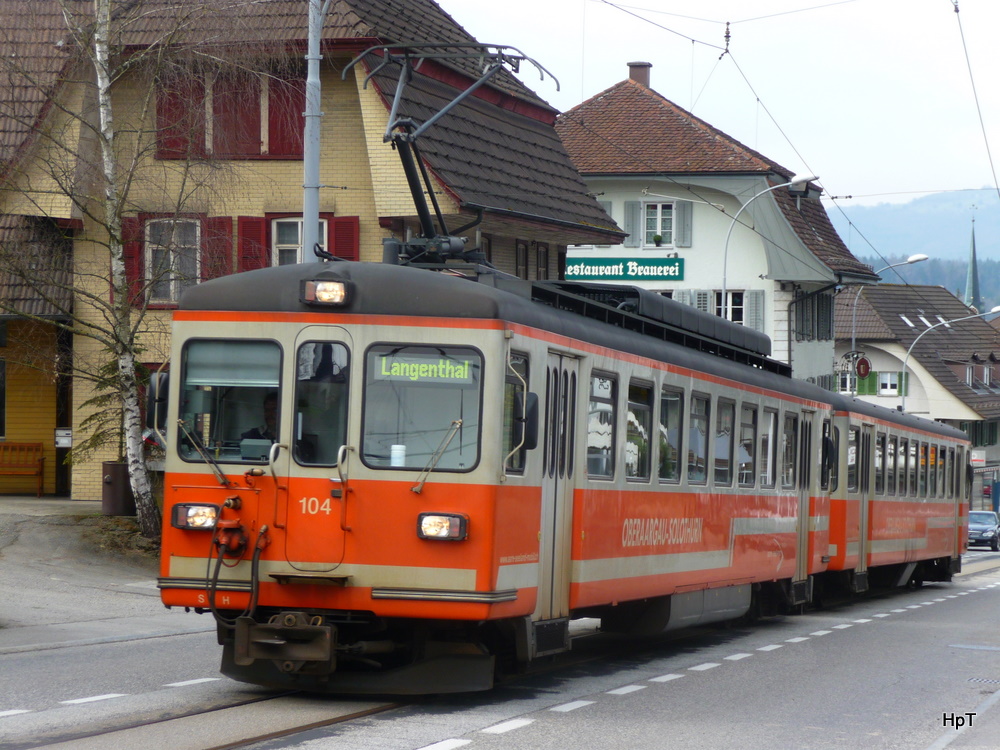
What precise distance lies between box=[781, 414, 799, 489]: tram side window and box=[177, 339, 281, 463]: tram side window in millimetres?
8743

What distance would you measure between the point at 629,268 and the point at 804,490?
9638 millimetres

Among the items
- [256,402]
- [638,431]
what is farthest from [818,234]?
[256,402]

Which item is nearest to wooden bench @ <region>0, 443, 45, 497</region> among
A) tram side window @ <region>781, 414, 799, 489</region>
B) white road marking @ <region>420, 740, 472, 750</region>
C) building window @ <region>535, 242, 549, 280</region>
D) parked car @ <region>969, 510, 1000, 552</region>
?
building window @ <region>535, 242, 549, 280</region>

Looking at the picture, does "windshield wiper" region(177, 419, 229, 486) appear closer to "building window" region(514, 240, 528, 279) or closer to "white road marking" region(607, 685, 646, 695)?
"white road marking" region(607, 685, 646, 695)

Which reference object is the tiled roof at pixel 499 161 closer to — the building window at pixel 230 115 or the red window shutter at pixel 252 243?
the building window at pixel 230 115

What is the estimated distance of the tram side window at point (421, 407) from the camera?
377 inches

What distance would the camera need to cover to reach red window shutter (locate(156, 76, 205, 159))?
21422 millimetres

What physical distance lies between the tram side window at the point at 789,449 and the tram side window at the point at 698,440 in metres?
3.30

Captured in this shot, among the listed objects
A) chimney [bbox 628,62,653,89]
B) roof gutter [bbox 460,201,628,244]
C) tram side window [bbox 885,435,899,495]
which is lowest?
tram side window [bbox 885,435,899,495]

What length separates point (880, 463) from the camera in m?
23.7

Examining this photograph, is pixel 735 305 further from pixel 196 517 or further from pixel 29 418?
pixel 196 517

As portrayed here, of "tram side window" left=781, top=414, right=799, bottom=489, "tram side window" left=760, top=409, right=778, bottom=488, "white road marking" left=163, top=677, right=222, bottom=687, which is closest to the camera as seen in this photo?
"white road marking" left=163, top=677, right=222, bottom=687

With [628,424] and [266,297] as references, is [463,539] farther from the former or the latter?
[628,424]

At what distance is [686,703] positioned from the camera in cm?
1067
